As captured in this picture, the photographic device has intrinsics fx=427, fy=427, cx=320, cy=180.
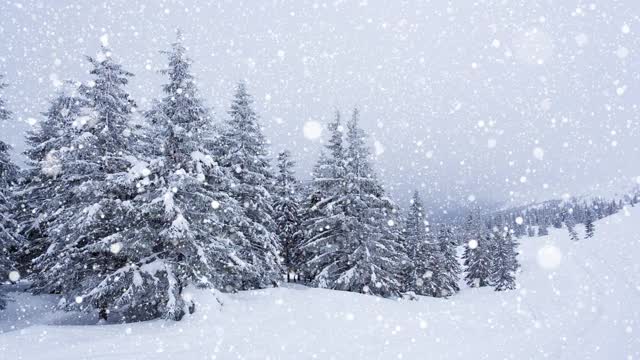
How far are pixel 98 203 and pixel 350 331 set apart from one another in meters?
10.1

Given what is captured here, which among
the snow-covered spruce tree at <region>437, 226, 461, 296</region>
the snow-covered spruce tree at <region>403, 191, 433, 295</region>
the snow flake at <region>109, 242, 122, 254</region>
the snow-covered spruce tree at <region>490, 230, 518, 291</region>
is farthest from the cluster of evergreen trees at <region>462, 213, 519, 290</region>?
the snow flake at <region>109, 242, 122, 254</region>

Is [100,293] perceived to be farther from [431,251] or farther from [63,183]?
[431,251]

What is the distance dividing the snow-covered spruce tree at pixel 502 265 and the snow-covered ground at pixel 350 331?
3898 cm

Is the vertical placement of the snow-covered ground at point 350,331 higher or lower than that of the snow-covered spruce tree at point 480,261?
lower

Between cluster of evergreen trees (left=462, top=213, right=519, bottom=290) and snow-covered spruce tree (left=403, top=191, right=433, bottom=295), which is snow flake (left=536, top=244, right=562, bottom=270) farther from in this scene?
snow-covered spruce tree (left=403, top=191, right=433, bottom=295)

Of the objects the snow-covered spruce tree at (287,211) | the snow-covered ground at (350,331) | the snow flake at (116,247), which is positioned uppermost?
the snow-covered spruce tree at (287,211)

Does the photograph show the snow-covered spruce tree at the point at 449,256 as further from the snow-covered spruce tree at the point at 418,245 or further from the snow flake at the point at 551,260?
the snow flake at the point at 551,260

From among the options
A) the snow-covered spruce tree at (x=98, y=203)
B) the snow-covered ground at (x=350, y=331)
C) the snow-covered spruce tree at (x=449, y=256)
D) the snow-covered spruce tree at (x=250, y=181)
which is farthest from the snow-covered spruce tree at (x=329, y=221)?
the snow-covered spruce tree at (x=449, y=256)

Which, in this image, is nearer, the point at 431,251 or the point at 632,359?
the point at 632,359

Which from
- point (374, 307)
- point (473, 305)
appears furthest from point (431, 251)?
point (374, 307)

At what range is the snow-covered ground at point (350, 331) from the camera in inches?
394

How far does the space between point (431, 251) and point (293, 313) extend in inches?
1309

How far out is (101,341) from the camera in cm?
1059

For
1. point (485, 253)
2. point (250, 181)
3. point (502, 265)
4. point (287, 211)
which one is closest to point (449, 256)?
point (502, 265)
